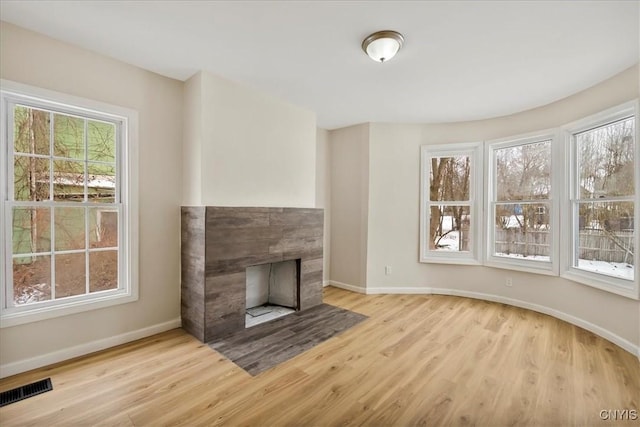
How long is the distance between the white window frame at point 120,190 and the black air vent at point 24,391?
461 millimetres

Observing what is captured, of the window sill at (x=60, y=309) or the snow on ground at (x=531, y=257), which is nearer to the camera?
the window sill at (x=60, y=309)

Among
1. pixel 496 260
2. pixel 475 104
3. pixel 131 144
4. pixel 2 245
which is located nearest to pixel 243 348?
pixel 2 245

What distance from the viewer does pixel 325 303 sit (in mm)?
3908

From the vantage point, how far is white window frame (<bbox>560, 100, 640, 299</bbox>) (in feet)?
8.41

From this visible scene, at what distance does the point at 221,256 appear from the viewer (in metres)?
2.80

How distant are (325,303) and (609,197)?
10.8ft

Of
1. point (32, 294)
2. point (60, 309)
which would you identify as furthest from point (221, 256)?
point (32, 294)

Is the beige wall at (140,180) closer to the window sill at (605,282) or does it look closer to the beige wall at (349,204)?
the beige wall at (349,204)

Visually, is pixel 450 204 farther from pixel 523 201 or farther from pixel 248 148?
pixel 248 148

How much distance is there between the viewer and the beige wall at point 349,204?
444 cm

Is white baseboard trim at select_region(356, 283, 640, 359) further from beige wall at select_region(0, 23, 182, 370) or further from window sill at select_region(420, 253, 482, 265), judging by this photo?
beige wall at select_region(0, 23, 182, 370)

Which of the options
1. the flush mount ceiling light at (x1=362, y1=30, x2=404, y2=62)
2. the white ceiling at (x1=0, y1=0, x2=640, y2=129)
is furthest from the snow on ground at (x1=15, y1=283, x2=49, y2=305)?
the flush mount ceiling light at (x1=362, y1=30, x2=404, y2=62)

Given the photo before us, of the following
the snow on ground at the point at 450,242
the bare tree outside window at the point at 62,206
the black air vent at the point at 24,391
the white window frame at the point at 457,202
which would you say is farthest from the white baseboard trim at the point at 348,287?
the black air vent at the point at 24,391

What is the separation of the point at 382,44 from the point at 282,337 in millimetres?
2738
